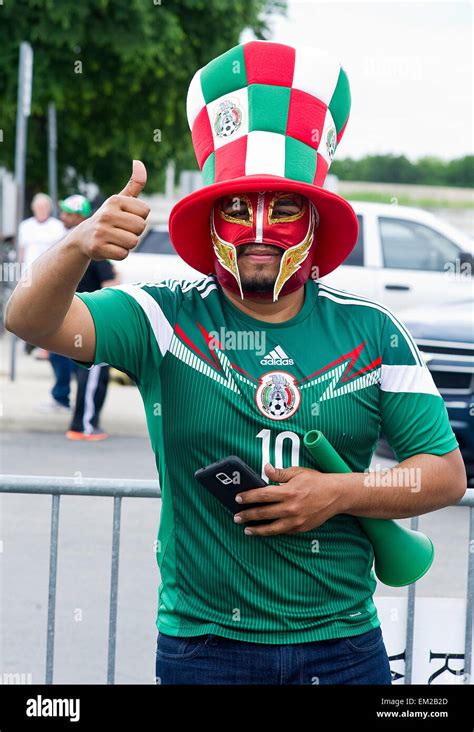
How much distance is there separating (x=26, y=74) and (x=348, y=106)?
31.9 ft

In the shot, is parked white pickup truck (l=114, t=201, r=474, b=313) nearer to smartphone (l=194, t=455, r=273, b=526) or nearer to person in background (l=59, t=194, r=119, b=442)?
person in background (l=59, t=194, r=119, b=442)

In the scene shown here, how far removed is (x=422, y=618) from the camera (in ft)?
10.5

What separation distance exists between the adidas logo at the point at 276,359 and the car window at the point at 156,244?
11145 millimetres

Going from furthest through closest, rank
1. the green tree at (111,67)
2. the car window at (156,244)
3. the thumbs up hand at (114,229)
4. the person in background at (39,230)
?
the green tree at (111,67) < the car window at (156,244) < the person in background at (39,230) < the thumbs up hand at (114,229)

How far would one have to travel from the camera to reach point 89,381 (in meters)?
9.17

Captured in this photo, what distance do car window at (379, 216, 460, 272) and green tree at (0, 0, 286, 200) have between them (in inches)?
321

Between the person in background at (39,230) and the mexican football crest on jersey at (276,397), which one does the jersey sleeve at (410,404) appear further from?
the person in background at (39,230)

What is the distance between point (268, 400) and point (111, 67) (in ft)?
66.3

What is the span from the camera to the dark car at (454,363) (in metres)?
7.36

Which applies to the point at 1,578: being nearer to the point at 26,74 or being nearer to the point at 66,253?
the point at 66,253

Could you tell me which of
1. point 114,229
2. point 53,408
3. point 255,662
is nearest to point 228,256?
point 114,229

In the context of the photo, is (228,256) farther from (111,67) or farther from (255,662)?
(111,67)

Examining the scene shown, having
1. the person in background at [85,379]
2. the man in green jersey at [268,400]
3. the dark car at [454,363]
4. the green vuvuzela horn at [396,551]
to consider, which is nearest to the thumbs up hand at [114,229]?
the man in green jersey at [268,400]

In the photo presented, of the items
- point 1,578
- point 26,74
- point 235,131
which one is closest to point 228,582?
point 235,131
